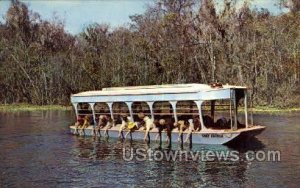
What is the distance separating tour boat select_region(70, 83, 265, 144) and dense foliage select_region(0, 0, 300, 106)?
106ft

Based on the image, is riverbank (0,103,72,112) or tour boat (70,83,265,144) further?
riverbank (0,103,72,112)

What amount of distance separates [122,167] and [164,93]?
9.43 m

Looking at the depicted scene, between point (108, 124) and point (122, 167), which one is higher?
point (108, 124)

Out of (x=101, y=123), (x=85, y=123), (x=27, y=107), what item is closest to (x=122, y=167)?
(x=101, y=123)

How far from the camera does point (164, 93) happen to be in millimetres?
34031

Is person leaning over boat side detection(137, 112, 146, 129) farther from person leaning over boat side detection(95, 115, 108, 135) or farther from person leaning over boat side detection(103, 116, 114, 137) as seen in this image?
person leaning over boat side detection(95, 115, 108, 135)

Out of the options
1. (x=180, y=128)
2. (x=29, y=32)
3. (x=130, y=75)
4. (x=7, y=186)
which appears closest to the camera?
(x=7, y=186)

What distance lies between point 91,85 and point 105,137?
149 ft

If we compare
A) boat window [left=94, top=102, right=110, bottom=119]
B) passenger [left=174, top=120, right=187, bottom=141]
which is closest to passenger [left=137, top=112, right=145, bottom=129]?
boat window [left=94, top=102, right=110, bottom=119]

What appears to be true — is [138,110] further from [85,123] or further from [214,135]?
[214,135]

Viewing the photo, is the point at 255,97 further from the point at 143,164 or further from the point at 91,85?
the point at 143,164

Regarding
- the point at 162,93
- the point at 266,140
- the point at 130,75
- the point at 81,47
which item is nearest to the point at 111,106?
the point at 162,93

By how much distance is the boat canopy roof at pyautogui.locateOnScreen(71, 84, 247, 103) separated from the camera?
31312 mm

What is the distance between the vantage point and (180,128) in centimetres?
3278
